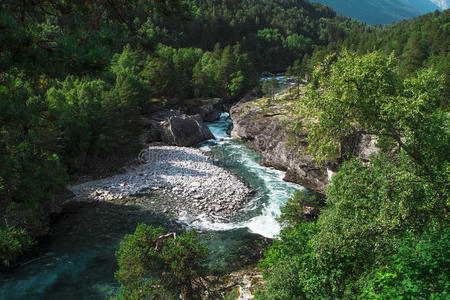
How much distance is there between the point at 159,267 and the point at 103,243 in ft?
35.4

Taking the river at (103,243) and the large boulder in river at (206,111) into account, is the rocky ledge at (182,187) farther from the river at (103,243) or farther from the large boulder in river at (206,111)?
the large boulder in river at (206,111)

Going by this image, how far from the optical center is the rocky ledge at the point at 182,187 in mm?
24797

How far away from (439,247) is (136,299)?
33.1 ft

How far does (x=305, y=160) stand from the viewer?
3094cm

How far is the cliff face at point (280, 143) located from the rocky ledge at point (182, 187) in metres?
6.83

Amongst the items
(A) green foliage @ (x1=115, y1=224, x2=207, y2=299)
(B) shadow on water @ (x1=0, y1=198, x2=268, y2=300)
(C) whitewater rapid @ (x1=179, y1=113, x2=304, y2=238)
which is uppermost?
(A) green foliage @ (x1=115, y1=224, x2=207, y2=299)

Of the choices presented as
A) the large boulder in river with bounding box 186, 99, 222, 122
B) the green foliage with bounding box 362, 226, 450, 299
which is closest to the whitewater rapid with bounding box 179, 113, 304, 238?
the green foliage with bounding box 362, 226, 450, 299

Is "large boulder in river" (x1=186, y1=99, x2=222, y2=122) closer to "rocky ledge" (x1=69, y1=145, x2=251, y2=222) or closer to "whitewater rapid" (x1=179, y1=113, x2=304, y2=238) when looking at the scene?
"whitewater rapid" (x1=179, y1=113, x2=304, y2=238)

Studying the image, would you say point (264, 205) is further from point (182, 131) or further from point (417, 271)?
point (182, 131)

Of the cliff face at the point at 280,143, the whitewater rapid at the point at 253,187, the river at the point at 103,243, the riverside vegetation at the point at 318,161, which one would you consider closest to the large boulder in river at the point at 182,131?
the whitewater rapid at the point at 253,187

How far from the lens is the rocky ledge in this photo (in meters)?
24.8

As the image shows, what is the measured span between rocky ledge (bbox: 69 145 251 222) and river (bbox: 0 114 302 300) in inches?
51.1

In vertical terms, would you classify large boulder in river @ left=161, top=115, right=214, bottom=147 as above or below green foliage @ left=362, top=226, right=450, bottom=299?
below

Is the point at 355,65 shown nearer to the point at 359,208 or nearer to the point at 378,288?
the point at 359,208
